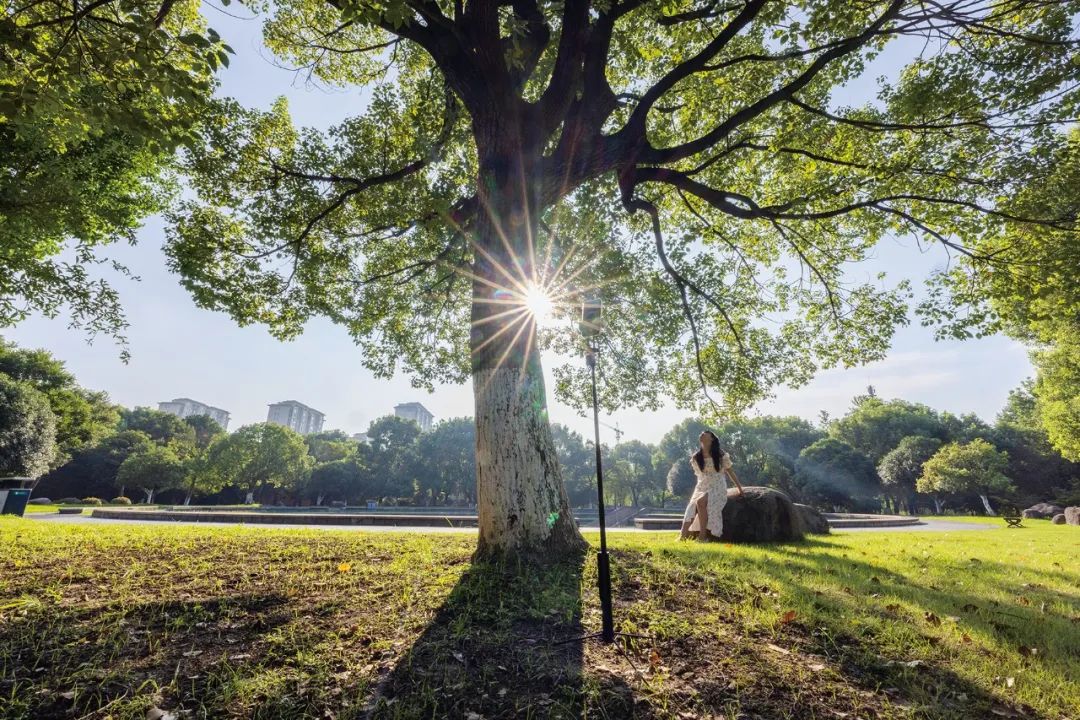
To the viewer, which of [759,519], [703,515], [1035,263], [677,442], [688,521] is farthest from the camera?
[677,442]

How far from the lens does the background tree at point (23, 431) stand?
27219 millimetres

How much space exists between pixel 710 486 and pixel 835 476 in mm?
49746

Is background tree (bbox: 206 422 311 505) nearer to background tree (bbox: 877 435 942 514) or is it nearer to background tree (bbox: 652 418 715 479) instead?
background tree (bbox: 652 418 715 479)

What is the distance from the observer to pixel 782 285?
10.9 meters

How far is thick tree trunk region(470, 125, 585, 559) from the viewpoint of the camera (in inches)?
195

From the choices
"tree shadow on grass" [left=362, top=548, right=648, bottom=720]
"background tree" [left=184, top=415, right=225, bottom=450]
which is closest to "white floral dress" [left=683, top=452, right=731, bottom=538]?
"tree shadow on grass" [left=362, top=548, right=648, bottom=720]

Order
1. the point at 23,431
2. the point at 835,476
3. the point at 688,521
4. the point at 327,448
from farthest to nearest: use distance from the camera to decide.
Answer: the point at 327,448, the point at 835,476, the point at 23,431, the point at 688,521

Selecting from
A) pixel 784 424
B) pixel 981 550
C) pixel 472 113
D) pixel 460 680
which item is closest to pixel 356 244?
pixel 472 113

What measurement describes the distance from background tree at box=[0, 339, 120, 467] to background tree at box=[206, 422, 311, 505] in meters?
9.63

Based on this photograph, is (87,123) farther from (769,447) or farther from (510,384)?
(769,447)

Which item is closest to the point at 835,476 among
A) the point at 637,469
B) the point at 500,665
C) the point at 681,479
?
the point at 681,479

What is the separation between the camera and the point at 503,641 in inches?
121

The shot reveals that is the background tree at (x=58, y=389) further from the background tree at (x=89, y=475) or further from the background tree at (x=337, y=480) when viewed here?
the background tree at (x=337, y=480)

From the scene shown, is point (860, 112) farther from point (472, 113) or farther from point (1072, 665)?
point (1072, 665)
